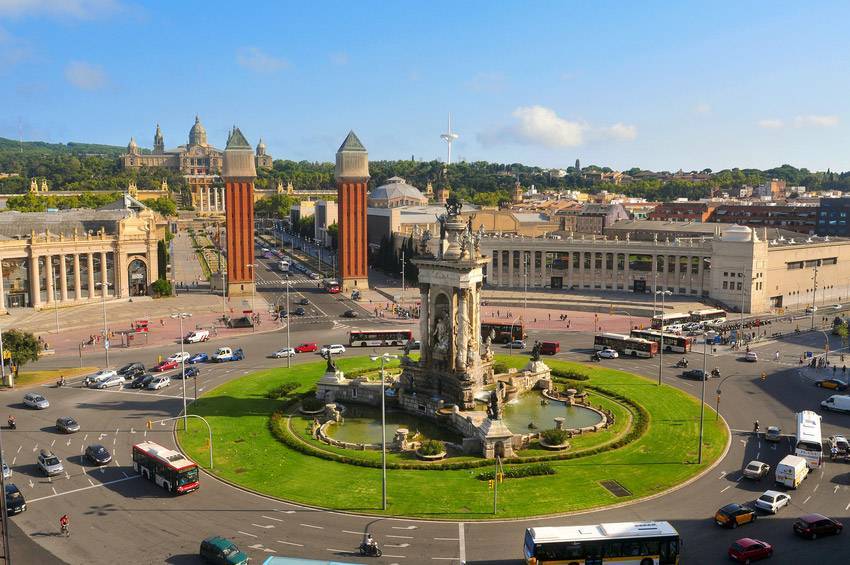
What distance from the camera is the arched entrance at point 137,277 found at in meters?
140

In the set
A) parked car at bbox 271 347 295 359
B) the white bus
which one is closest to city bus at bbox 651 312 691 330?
the white bus

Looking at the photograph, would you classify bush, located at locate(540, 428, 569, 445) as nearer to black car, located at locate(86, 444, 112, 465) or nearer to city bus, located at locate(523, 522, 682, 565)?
city bus, located at locate(523, 522, 682, 565)

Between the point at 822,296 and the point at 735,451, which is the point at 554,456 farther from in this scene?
the point at 822,296

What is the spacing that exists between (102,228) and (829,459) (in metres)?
124

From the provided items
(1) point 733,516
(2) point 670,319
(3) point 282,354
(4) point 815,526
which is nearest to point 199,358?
(3) point 282,354

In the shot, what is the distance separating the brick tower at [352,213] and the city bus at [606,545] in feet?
381

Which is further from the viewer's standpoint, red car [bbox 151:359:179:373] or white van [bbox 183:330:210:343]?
white van [bbox 183:330:210:343]

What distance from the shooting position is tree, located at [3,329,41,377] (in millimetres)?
79688

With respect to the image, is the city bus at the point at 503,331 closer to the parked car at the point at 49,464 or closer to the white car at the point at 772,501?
the white car at the point at 772,501

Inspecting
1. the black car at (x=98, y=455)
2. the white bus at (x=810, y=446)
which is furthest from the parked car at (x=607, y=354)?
the black car at (x=98, y=455)

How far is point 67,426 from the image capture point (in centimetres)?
6191

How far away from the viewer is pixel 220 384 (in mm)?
79000

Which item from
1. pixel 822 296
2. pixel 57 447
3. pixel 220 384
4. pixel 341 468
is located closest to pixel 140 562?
pixel 341 468

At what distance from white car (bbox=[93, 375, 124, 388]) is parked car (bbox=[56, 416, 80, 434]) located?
15280 millimetres
